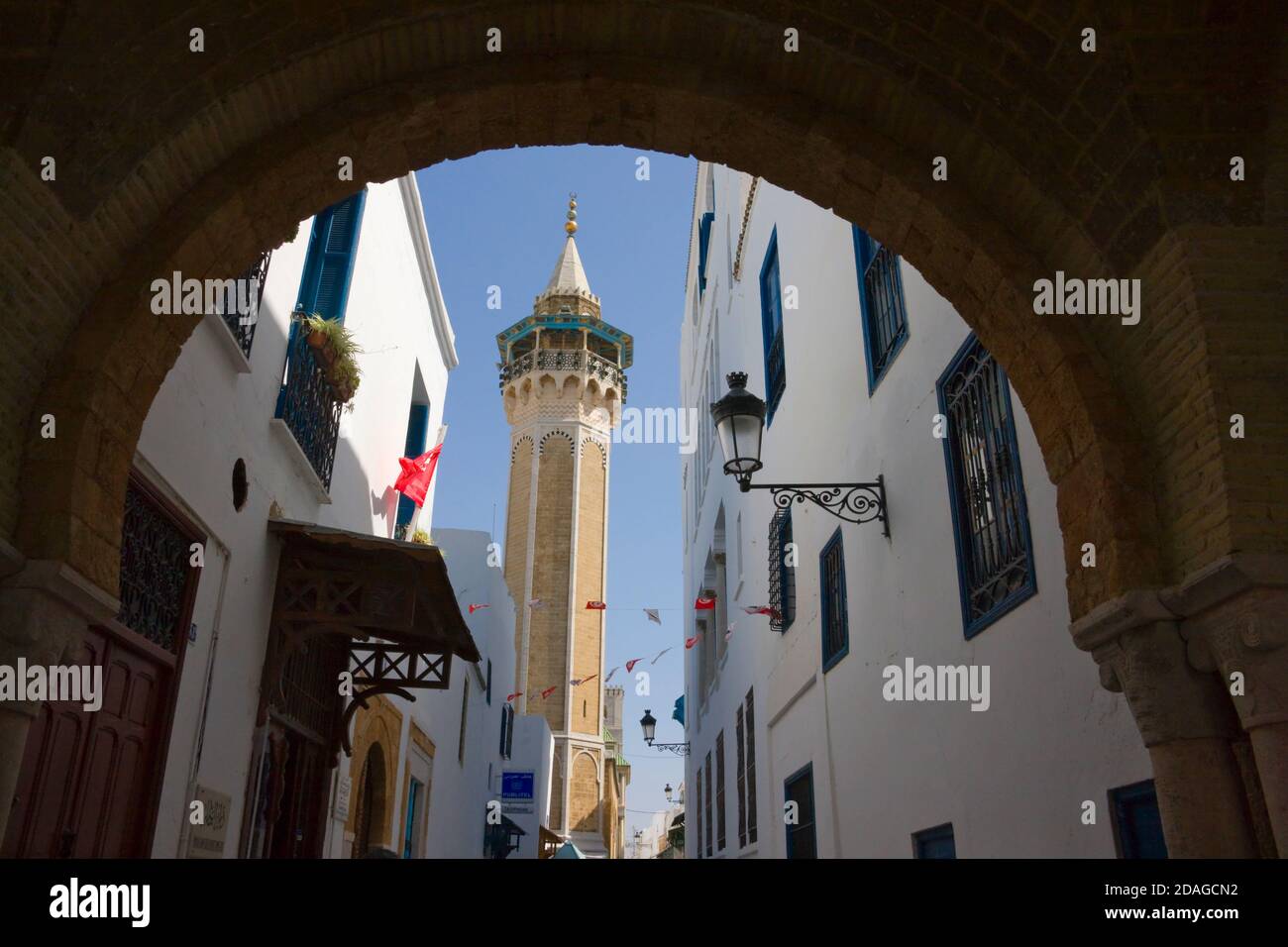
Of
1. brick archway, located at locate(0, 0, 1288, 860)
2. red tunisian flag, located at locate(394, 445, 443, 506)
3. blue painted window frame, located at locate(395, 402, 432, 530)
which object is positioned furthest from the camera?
blue painted window frame, located at locate(395, 402, 432, 530)

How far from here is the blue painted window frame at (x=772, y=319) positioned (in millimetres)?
Result: 10141

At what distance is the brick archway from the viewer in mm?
3061

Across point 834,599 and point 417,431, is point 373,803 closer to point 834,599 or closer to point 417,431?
point 417,431

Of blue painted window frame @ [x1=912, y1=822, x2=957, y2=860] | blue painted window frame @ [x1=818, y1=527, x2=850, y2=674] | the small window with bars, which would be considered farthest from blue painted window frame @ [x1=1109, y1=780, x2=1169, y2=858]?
the small window with bars

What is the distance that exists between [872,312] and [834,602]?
237 cm

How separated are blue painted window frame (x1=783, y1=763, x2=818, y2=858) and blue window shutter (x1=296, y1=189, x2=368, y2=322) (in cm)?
534

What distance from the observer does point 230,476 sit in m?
5.47

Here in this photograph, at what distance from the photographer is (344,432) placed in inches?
313

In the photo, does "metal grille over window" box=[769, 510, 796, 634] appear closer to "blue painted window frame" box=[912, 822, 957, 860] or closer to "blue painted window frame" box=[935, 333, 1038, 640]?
"blue painted window frame" box=[912, 822, 957, 860]

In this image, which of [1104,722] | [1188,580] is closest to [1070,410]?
[1188,580]

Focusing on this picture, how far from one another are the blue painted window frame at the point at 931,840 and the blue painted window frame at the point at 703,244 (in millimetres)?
12415

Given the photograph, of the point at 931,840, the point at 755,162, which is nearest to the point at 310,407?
the point at 755,162

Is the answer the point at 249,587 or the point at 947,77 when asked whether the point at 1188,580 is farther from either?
the point at 249,587

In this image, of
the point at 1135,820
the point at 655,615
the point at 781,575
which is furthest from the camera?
the point at 655,615
